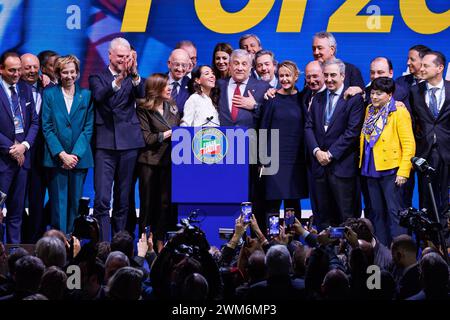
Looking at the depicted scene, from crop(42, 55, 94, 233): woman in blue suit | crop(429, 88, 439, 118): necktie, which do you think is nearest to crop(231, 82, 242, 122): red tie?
crop(42, 55, 94, 233): woman in blue suit

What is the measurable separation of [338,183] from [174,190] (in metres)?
1.42

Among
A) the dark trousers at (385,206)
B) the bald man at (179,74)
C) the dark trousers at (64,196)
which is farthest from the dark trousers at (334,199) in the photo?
the dark trousers at (64,196)

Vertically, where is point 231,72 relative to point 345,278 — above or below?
above

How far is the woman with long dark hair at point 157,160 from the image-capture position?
10.2 metres


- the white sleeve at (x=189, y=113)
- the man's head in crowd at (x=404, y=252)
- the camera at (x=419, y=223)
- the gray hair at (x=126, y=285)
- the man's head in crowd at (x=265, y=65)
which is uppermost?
the man's head in crowd at (x=265, y=65)

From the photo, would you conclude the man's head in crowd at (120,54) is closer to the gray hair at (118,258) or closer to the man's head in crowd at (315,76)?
the man's head in crowd at (315,76)

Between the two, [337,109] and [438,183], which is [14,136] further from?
[438,183]

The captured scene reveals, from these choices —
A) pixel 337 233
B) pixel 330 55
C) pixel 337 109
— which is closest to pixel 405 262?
pixel 337 233

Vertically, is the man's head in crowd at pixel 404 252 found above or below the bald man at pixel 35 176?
below

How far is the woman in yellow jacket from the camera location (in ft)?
32.9

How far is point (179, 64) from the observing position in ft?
34.2
